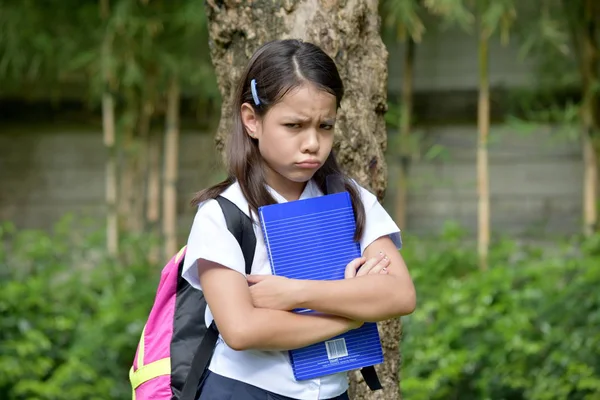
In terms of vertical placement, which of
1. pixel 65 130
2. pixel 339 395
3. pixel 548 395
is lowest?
pixel 548 395

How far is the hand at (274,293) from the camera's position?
172 centimetres

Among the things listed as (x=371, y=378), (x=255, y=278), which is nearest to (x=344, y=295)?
(x=255, y=278)

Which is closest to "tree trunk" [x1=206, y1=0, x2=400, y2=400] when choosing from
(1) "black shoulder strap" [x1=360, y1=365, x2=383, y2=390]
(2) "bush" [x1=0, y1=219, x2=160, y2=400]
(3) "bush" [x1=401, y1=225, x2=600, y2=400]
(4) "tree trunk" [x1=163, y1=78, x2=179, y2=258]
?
(1) "black shoulder strap" [x1=360, y1=365, x2=383, y2=390]

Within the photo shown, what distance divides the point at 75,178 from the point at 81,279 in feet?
8.19

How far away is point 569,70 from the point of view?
6.81 meters

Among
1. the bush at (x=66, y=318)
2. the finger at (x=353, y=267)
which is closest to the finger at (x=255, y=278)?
the finger at (x=353, y=267)

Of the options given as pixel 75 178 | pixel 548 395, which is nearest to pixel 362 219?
pixel 548 395

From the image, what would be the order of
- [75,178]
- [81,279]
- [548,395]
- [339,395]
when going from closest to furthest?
[339,395], [548,395], [81,279], [75,178]

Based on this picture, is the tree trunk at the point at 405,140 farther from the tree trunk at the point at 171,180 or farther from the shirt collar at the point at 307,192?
the shirt collar at the point at 307,192

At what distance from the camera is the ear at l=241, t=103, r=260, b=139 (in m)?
1.87

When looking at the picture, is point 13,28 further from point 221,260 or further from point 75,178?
point 221,260

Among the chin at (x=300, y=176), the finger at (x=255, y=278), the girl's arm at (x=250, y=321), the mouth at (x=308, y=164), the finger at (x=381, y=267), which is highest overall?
the mouth at (x=308, y=164)

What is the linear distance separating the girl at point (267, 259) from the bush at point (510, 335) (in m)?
3.01

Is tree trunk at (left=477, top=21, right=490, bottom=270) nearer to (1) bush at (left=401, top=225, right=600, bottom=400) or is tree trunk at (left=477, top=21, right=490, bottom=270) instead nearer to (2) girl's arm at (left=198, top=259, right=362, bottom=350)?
(1) bush at (left=401, top=225, right=600, bottom=400)
